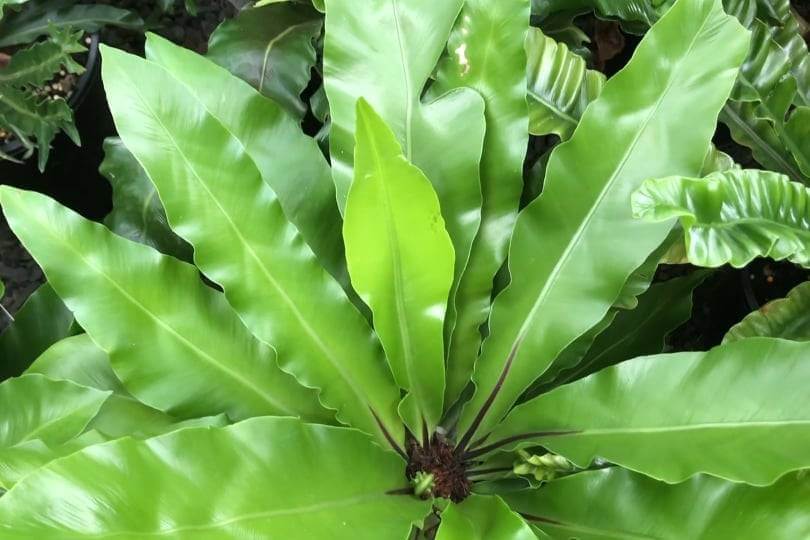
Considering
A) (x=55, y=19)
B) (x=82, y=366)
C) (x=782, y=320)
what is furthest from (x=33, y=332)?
(x=782, y=320)

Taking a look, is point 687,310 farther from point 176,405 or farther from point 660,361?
point 176,405

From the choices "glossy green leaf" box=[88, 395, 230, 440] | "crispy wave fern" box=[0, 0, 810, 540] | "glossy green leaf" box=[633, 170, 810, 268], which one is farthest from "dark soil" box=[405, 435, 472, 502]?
"glossy green leaf" box=[633, 170, 810, 268]

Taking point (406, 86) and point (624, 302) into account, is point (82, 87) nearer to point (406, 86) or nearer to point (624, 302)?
point (406, 86)

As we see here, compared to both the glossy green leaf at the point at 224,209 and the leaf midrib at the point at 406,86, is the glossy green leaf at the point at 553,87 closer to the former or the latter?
the leaf midrib at the point at 406,86

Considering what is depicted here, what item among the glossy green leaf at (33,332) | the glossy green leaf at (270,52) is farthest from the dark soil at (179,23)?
the glossy green leaf at (33,332)

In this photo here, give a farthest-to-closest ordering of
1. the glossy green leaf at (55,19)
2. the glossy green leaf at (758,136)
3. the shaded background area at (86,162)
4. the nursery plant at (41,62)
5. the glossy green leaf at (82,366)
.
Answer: the shaded background area at (86,162), the glossy green leaf at (55,19), the nursery plant at (41,62), the glossy green leaf at (758,136), the glossy green leaf at (82,366)

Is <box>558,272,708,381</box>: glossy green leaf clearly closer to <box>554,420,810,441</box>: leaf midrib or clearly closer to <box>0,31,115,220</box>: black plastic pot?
<box>554,420,810,441</box>: leaf midrib
